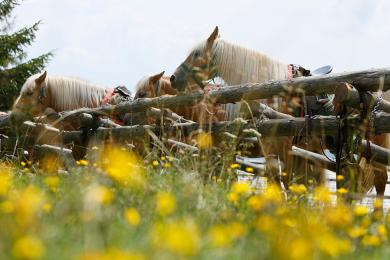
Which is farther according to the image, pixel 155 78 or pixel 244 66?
pixel 155 78

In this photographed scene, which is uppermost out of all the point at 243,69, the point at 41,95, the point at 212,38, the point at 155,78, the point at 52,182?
the point at 212,38

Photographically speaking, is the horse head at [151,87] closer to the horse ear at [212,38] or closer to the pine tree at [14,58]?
the horse ear at [212,38]

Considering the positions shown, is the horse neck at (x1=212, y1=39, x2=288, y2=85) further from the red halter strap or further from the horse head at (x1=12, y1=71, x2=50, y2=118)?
the horse head at (x1=12, y1=71, x2=50, y2=118)

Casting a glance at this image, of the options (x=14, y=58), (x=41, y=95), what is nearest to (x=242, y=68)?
(x=41, y=95)

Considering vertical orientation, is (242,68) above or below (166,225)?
above

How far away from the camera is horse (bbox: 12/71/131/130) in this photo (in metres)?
7.94

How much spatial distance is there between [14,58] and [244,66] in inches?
666

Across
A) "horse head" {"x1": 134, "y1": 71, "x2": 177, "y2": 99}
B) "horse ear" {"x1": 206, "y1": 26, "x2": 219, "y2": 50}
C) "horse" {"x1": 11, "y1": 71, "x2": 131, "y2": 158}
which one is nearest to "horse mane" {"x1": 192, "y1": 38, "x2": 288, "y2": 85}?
"horse ear" {"x1": 206, "y1": 26, "x2": 219, "y2": 50}

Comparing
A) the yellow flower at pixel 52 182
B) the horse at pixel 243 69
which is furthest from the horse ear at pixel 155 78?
the yellow flower at pixel 52 182

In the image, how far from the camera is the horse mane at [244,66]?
19.3ft

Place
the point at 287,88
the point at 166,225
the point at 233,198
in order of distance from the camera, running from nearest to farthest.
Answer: the point at 166,225 < the point at 233,198 < the point at 287,88

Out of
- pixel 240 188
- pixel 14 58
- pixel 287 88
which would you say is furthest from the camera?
pixel 14 58

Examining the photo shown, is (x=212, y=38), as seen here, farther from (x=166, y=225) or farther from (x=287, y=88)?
(x=166, y=225)

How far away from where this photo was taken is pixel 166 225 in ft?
5.65
